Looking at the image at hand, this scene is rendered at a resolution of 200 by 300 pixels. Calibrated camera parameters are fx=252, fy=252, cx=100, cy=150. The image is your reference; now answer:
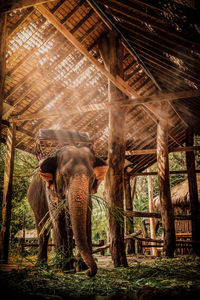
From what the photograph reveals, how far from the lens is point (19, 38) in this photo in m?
5.98

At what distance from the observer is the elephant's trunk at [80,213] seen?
110 inches

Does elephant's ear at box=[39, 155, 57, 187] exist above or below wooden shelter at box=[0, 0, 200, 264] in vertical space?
below

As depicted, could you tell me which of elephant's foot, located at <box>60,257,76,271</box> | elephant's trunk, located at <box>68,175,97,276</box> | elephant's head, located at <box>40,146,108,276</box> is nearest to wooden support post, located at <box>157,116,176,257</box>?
elephant's head, located at <box>40,146,108,276</box>

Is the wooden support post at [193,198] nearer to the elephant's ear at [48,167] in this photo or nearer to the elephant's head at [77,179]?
the elephant's head at [77,179]

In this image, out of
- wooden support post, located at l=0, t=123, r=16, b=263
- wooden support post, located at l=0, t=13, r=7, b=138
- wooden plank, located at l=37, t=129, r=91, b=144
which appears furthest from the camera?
wooden support post, located at l=0, t=123, r=16, b=263

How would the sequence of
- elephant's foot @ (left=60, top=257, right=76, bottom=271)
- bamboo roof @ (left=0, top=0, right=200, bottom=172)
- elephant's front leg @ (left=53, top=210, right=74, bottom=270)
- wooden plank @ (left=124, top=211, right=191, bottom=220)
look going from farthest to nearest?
1. wooden plank @ (left=124, top=211, right=191, bottom=220)
2. bamboo roof @ (left=0, top=0, right=200, bottom=172)
3. elephant's front leg @ (left=53, top=210, right=74, bottom=270)
4. elephant's foot @ (left=60, top=257, right=76, bottom=271)

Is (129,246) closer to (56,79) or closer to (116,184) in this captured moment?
(116,184)

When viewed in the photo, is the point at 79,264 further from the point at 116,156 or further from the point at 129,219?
the point at 129,219

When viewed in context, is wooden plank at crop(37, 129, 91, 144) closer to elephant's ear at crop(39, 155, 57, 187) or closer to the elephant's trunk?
elephant's ear at crop(39, 155, 57, 187)

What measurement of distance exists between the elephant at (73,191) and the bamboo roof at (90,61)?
1972 mm

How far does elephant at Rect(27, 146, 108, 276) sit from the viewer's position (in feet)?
9.46

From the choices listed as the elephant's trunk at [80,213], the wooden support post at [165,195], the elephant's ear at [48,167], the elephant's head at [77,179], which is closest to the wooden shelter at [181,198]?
the wooden support post at [165,195]

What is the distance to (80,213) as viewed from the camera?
2.94 metres

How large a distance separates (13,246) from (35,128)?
16.7ft
